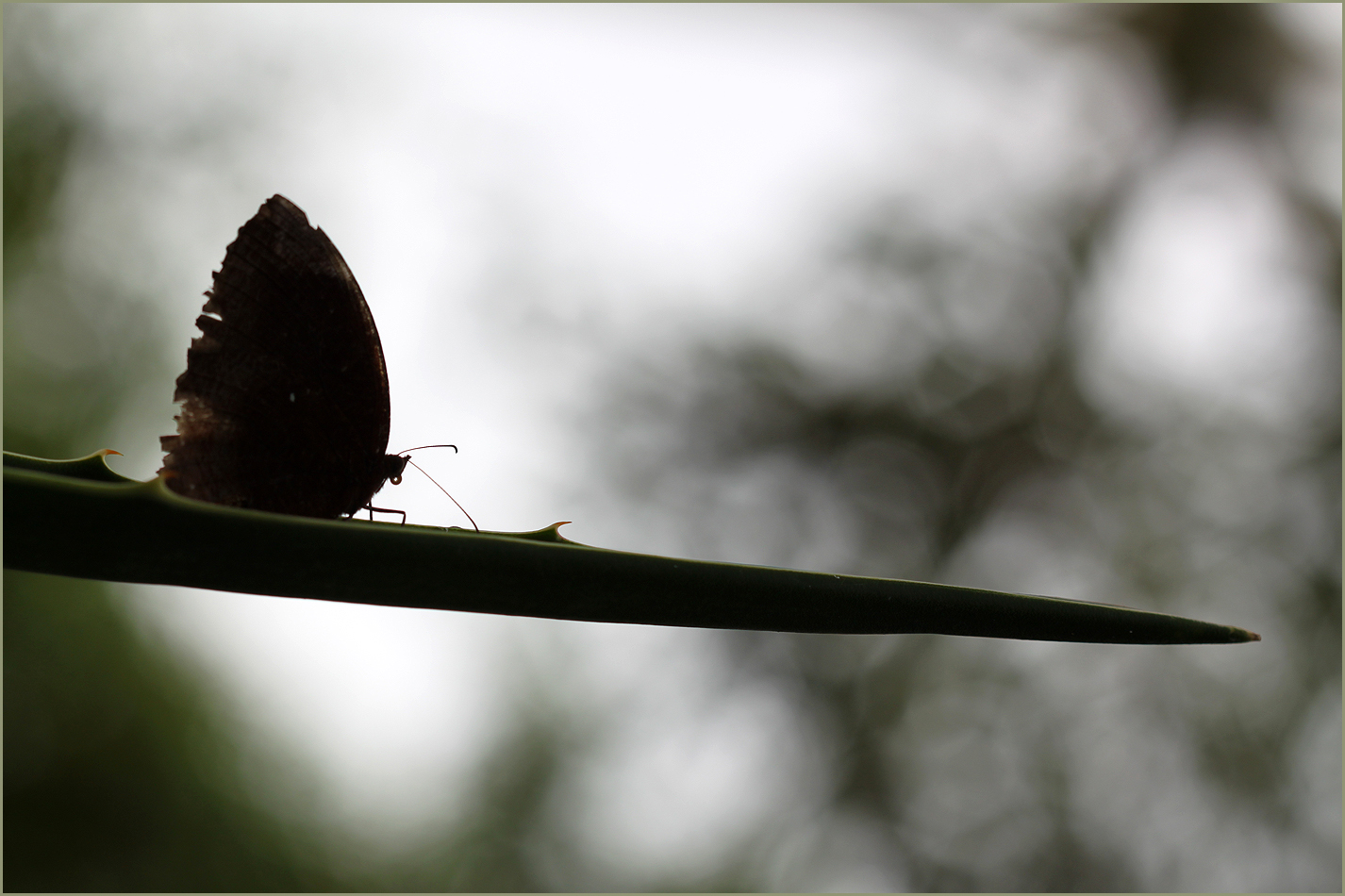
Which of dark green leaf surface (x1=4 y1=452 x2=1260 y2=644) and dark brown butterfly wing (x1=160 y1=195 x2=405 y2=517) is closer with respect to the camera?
dark green leaf surface (x1=4 y1=452 x2=1260 y2=644)

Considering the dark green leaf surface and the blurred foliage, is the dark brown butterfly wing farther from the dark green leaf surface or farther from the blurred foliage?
the blurred foliage

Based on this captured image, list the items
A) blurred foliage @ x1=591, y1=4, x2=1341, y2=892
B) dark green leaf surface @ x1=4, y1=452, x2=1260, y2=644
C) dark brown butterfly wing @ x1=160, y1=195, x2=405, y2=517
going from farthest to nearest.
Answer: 1. blurred foliage @ x1=591, y1=4, x2=1341, y2=892
2. dark brown butterfly wing @ x1=160, y1=195, x2=405, y2=517
3. dark green leaf surface @ x1=4, y1=452, x2=1260, y2=644

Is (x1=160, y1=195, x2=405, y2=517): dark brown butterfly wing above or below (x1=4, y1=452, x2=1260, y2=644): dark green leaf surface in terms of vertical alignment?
above

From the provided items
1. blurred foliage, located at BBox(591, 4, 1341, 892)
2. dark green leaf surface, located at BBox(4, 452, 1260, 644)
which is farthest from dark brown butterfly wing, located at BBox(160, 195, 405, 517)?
blurred foliage, located at BBox(591, 4, 1341, 892)

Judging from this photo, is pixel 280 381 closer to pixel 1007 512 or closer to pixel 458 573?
pixel 458 573

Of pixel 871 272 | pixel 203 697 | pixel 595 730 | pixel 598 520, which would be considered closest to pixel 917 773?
pixel 595 730

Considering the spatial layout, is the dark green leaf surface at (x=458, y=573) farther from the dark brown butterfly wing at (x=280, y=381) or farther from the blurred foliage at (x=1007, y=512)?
the blurred foliage at (x=1007, y=512)

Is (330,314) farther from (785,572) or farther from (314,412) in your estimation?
(785,572)
